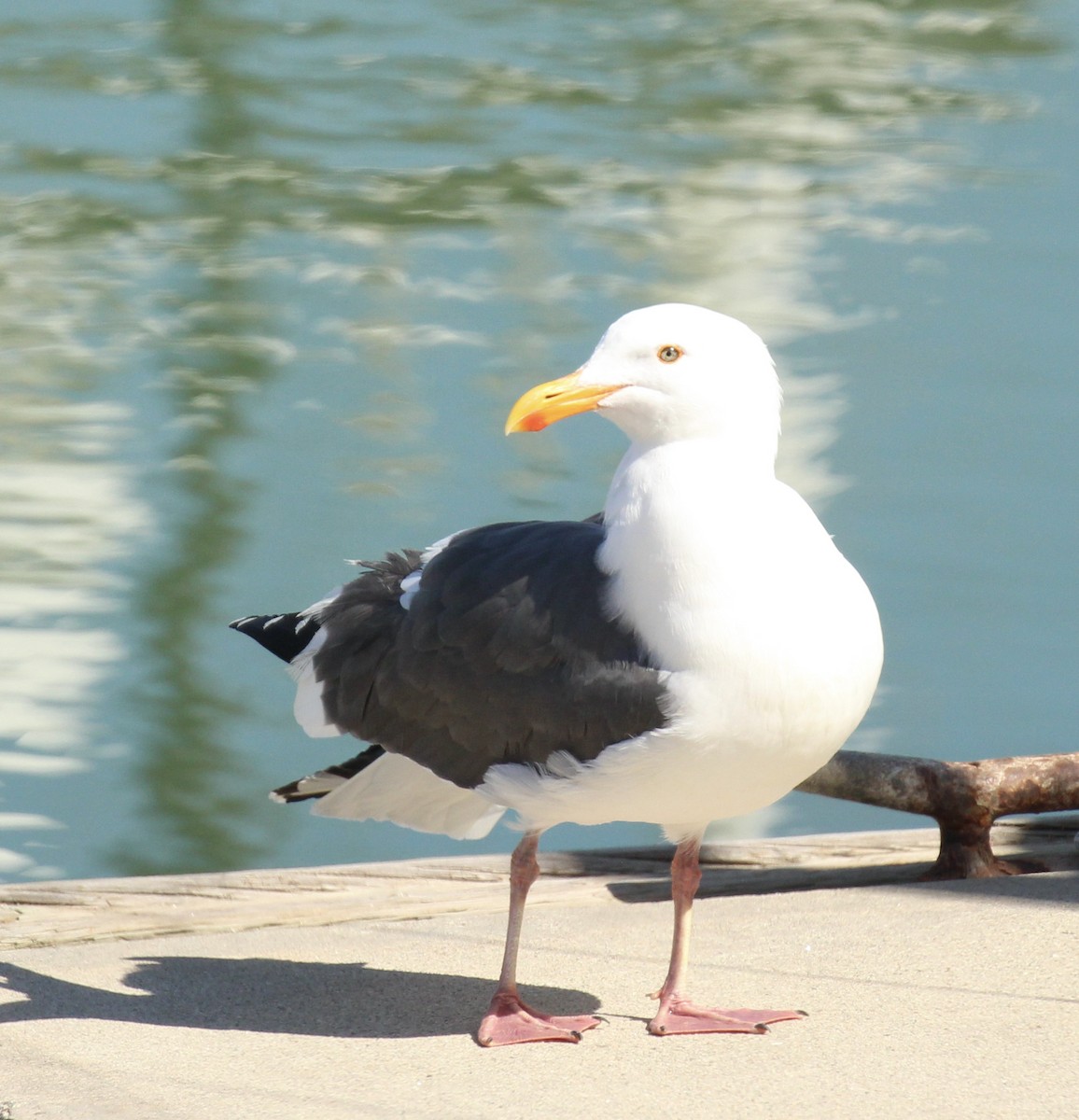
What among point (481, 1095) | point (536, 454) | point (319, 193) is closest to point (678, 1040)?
point (481, 1095)

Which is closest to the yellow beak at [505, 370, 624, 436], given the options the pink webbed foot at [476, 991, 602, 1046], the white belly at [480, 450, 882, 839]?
the white belly at [480, 450, 882, 839]

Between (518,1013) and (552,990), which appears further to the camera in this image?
(552,990)

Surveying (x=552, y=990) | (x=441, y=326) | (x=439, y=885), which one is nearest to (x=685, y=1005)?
(x=552, y=990)

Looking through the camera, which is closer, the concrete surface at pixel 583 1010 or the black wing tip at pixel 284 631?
the concrete surface at pixel 583 1010

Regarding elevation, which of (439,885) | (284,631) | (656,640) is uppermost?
(656,640)

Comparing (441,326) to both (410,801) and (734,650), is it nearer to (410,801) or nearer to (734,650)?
(410,801)

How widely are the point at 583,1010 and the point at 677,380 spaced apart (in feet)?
4.43

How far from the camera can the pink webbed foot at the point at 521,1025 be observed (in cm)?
389

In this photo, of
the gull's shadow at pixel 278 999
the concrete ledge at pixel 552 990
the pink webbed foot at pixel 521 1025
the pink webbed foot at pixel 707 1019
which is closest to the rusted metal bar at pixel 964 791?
the concrete ledge at pixel 552 990

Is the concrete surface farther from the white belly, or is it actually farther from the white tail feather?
the white belly

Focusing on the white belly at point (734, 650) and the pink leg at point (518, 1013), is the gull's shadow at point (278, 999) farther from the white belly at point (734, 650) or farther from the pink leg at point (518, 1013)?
the white belly at point (734, 650)

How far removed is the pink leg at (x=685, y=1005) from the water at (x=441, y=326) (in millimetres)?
2174

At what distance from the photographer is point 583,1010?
13.6 feet

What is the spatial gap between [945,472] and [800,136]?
640cm
